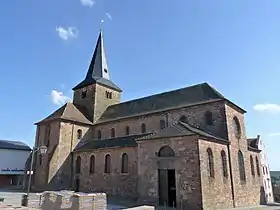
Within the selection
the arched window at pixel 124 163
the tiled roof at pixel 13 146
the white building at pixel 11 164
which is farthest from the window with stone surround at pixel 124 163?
the tiled roof at pixel 13 146

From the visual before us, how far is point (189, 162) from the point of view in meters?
17.8

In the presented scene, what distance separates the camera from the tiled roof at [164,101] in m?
24.4

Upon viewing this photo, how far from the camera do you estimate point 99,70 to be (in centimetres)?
3762

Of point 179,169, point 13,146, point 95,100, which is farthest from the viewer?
point 13,146

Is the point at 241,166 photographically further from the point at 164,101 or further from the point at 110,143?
the point at 110,143

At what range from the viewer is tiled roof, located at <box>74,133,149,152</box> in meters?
25.0

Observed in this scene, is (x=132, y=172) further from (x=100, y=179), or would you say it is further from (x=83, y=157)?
(x=83, y=157)

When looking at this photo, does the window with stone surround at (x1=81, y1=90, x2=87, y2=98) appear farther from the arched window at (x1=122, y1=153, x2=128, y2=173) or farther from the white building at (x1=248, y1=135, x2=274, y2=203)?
the white building at (x1=248, y1=135, x2=274, y2=203)

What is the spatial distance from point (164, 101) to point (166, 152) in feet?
31.4

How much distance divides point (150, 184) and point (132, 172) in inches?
161

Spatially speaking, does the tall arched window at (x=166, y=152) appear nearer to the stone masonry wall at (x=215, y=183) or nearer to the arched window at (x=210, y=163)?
the stone masonry wall at (x=215, y=183)

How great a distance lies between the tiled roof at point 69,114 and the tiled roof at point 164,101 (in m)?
2.23

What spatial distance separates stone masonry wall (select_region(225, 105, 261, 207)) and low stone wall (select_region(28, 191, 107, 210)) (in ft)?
39.9

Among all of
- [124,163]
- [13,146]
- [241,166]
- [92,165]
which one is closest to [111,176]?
[124,163]
